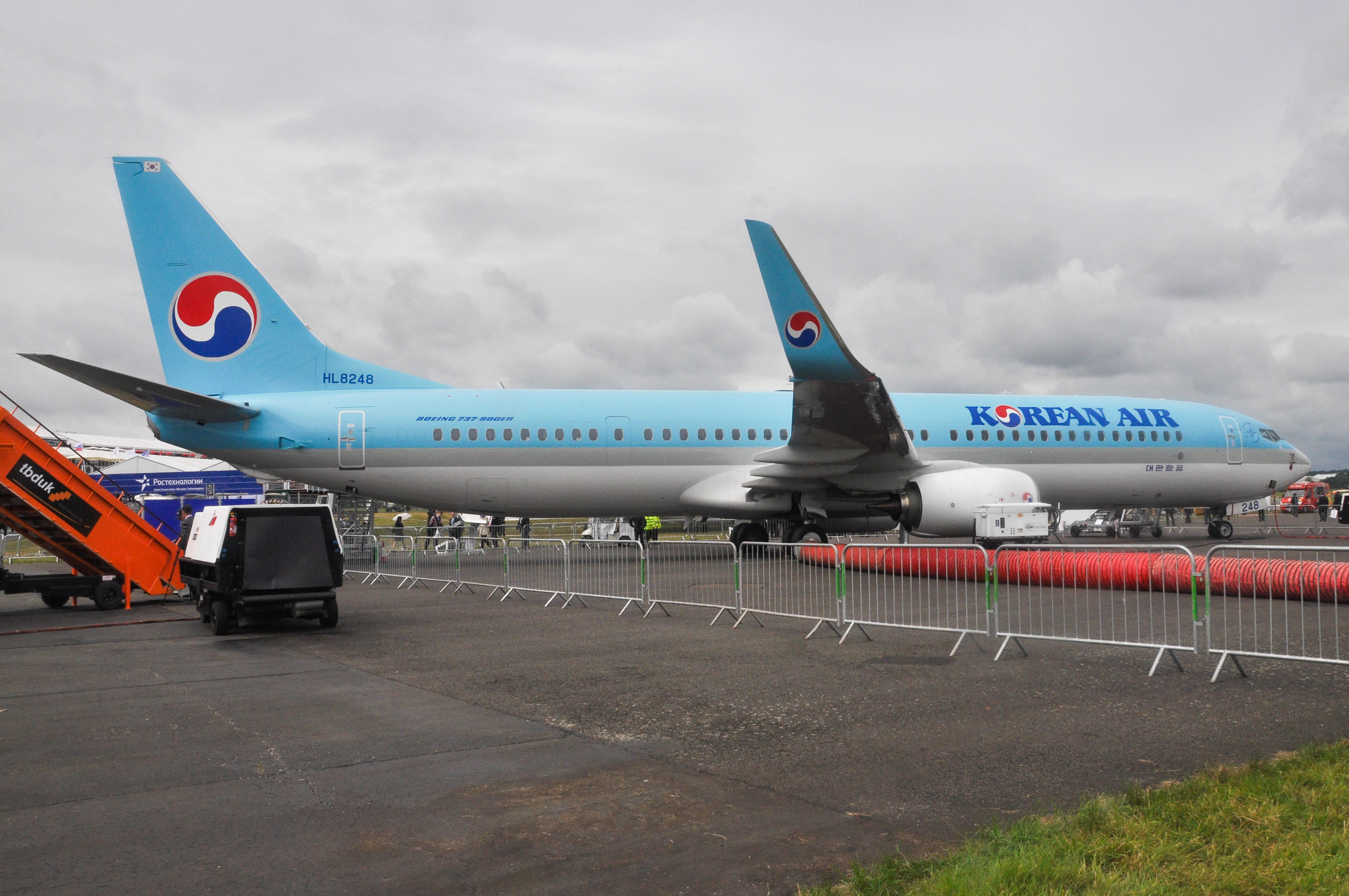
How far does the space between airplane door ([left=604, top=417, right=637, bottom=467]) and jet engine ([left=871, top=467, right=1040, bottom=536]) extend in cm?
610

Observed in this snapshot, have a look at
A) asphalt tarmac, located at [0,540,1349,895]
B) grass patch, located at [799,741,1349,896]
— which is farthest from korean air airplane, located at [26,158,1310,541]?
grass patch, located at [799,741,1349,896]

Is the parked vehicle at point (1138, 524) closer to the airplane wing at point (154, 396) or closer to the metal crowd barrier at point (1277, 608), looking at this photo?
the metal crowd barrier at point (1277, 608)

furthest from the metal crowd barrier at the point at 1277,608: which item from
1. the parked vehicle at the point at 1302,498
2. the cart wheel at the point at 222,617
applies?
the parked vehicle at the point at 1302,498

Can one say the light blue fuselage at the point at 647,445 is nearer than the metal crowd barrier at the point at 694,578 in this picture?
No

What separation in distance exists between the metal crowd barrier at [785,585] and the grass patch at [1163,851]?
244 inches

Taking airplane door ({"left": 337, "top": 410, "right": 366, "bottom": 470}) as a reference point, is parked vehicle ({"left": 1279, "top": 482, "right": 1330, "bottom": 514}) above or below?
below

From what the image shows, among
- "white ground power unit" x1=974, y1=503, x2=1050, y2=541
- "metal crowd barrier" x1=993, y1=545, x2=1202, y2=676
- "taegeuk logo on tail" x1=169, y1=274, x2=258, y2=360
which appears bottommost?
"metal crowd barrier" x1=993, y1=545, x2=1202, y2=676

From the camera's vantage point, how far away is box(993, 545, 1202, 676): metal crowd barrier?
845 cm

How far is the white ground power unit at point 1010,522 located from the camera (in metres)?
15.1

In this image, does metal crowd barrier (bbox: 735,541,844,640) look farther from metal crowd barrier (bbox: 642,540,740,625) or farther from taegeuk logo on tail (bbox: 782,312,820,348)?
taegeuk logo on tail (bbox: 782,312,820,348)

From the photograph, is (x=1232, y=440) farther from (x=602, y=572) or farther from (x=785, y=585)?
(x=602, y=572)

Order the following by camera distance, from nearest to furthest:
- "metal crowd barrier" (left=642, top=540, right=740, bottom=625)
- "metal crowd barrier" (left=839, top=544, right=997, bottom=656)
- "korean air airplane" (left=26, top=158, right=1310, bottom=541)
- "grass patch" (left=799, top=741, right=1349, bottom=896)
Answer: "grass patch" (left=799, top=741, right=1349, bottom=896)
"metal crowd barrier" (left=839, top=544, right=997, bottom=656)
"metal crowd barrier" (left=642, top=540, right=740, bottom=625)
"korean air airplane" (left=26, top=158, right=1310, bottom=541)

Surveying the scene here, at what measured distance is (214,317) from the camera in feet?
57.7

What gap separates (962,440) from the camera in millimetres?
21125
